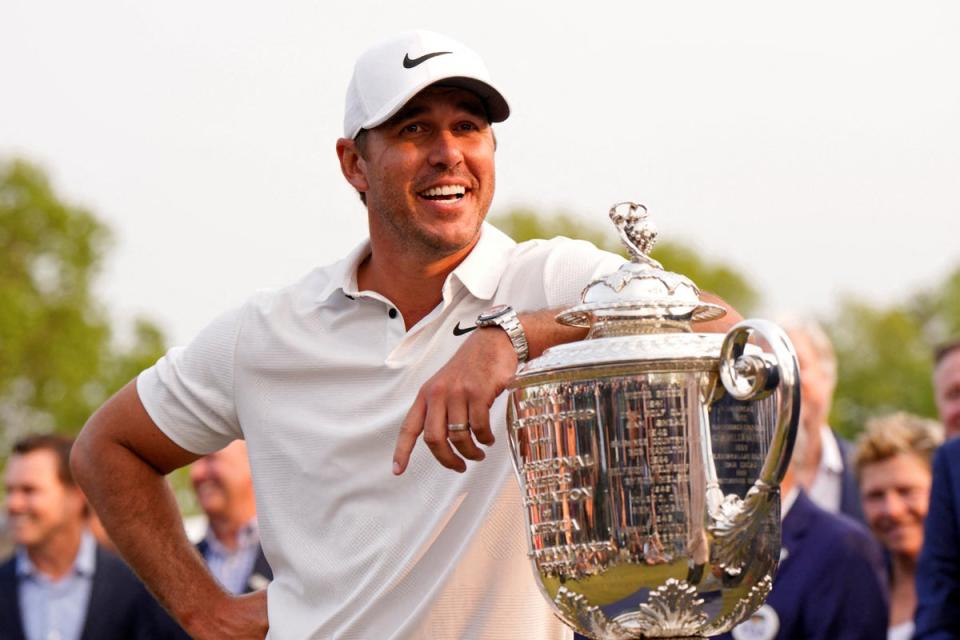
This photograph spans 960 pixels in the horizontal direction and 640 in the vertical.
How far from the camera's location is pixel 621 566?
2811 mm

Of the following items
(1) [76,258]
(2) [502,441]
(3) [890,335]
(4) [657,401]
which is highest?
(4) [657,401]

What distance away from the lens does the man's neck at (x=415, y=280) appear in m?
3.85

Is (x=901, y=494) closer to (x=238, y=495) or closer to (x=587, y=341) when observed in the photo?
(x=238, y=495)

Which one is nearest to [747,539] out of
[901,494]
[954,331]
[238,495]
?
[901,494]

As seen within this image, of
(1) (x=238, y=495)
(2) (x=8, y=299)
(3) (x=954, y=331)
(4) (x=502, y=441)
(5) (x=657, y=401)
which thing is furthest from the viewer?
(3) (x=954, y=331)

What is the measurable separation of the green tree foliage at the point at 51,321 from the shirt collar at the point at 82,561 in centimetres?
3072

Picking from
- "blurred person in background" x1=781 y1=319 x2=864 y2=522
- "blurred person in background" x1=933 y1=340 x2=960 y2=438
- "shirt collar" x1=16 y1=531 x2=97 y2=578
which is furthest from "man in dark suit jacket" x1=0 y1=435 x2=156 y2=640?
"blurred person in background" x1=933 y1=340 x2=960 y2=438

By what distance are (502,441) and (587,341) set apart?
2.29 ft

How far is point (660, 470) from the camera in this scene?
278 cm

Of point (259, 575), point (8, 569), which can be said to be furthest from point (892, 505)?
point (8, 569)

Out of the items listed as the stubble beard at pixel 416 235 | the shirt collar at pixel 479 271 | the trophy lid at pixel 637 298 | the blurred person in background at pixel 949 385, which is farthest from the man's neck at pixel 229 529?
the trophy lid at pixel 637 298

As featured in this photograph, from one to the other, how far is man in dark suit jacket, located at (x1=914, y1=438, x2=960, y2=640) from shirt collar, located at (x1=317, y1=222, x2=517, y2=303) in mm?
2328

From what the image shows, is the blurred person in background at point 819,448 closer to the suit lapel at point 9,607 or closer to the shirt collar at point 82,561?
the shirt collar at point 82,561

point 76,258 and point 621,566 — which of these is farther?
point 76,258
